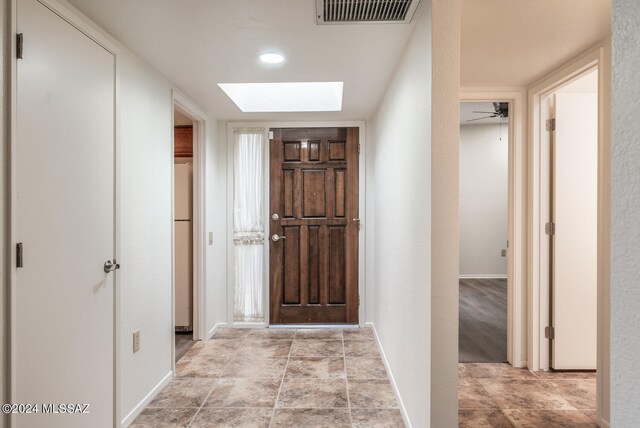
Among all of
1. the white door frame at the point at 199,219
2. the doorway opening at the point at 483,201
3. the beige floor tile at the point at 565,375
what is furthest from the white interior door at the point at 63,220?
the doorway opening at the point at 483,201

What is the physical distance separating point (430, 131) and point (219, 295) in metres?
3.08

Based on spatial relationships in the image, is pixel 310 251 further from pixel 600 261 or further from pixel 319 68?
pixel 600 261

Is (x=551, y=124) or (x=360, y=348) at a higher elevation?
(x=551, y=124)

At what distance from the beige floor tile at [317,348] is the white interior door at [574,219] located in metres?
1.83

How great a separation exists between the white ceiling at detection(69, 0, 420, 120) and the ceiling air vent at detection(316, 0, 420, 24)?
0.05 metres

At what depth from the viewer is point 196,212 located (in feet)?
11.5

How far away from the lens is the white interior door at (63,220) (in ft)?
4.66

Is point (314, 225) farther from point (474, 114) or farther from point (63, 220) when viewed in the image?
point (474, 114)

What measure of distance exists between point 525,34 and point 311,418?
8.65 feet

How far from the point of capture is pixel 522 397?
2.45m

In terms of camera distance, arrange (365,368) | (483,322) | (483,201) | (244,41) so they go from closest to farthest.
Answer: (244,41) < (365,368) < (483,322) < (483,201)

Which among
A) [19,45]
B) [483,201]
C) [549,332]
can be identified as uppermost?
[19,45]

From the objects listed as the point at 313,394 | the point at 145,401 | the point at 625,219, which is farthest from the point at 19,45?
the point at 313,394

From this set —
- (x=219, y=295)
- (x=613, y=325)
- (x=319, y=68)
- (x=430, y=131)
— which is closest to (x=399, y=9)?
(x=430, y=131)
